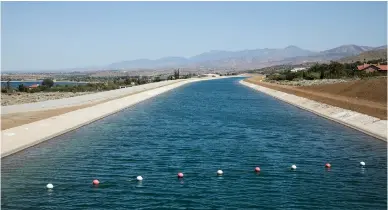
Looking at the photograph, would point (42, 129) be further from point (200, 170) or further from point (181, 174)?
point (181, 174)

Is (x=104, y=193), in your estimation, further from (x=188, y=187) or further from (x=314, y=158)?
(x=314, y=158)

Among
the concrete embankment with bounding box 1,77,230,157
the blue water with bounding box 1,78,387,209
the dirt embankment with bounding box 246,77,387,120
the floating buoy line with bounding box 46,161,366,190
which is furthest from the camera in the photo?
the dirt embankment with bounding box 246,77,387,120

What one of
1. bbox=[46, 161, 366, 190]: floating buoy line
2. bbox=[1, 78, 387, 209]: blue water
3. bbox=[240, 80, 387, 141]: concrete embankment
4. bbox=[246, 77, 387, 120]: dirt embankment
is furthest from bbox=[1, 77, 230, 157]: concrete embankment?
bbox=[246, 77, 387, 120]: dirt embankment

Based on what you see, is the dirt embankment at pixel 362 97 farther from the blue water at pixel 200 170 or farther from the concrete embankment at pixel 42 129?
the concrete embankment at pixel 42 129

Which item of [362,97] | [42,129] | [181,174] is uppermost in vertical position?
[181,174]

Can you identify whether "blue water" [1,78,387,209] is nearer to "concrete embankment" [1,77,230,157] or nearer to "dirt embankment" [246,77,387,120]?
"concrete embankment" [1,77,230,157]

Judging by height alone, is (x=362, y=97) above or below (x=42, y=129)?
below

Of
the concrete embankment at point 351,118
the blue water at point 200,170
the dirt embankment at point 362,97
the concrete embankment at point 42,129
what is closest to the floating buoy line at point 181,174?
the blue water at point 200,170

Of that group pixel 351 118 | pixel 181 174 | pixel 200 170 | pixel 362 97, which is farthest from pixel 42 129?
pixel 362 97

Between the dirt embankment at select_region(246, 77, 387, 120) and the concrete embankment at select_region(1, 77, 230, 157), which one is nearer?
the concrete embankment at select_region(1, 77, 230, 157)
